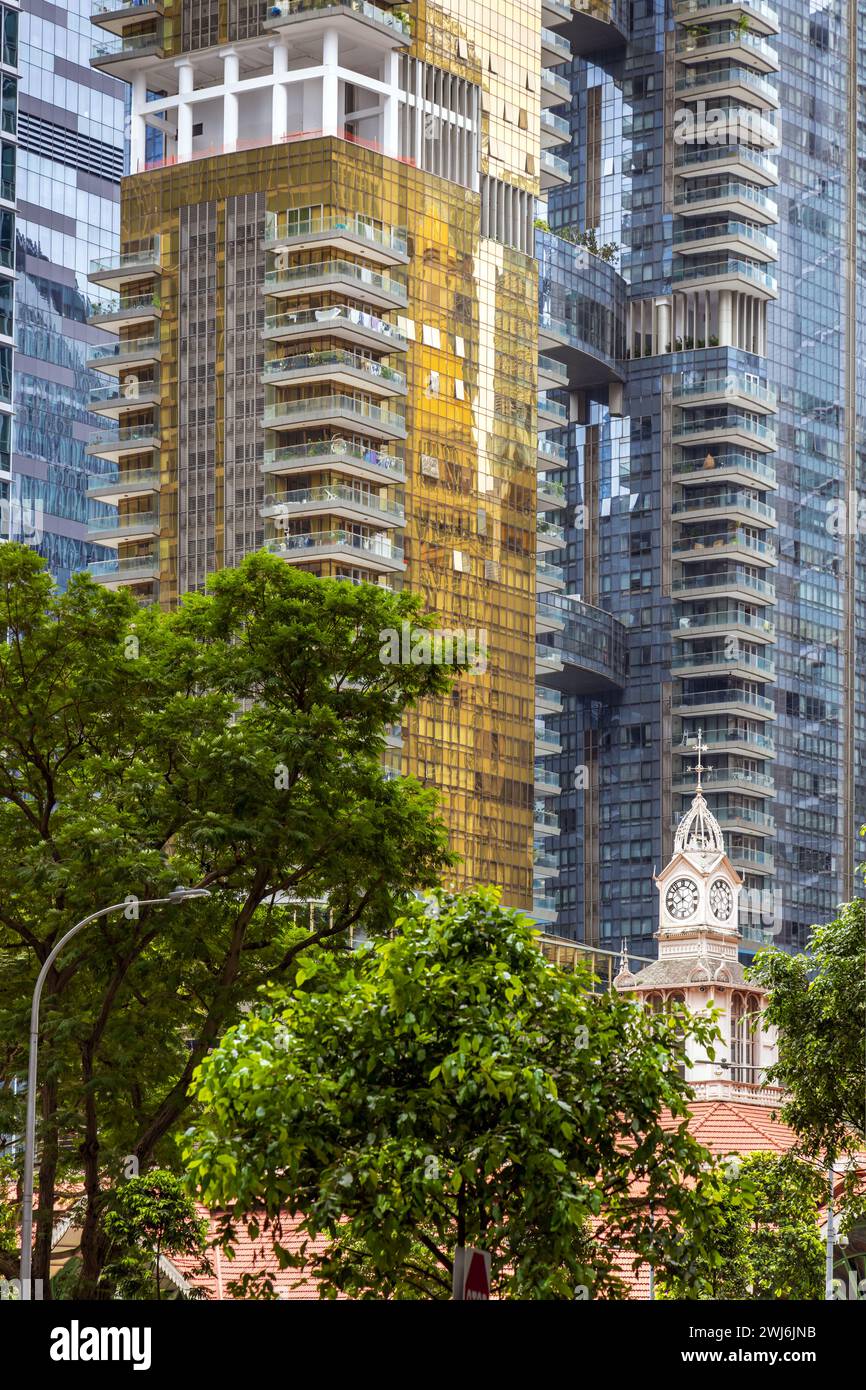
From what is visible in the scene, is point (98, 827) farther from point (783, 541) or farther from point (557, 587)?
point (783, 541)

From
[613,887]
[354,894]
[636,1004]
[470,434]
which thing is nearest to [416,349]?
[470,434]

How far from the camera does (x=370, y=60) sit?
141 meters

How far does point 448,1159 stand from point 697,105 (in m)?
171

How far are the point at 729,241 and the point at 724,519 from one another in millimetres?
20922

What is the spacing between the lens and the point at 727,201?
189750 millimetres

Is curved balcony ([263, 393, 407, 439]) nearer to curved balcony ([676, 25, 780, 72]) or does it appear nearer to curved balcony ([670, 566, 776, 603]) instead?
curved balcony ([670, 566, 776, 603])

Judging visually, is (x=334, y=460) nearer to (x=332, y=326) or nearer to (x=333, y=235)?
(x=332, y=326)

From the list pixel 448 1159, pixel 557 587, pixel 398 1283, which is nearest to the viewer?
pixel 448 1159

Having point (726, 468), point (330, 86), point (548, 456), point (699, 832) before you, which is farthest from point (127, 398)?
point (726, 468)

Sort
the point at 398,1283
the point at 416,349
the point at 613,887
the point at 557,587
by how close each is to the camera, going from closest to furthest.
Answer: the point at 398,1283, the point at 416,349, the point at 557,587, the point at 613,887

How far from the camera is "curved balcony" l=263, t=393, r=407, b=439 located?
13198 cm

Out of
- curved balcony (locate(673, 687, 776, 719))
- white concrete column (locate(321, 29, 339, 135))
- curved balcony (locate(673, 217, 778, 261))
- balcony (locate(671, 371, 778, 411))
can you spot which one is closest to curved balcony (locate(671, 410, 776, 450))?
balcony (locate(671, 371, 778, 411))

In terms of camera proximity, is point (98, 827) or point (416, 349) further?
point (416, 349)

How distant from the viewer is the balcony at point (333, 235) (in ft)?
437
